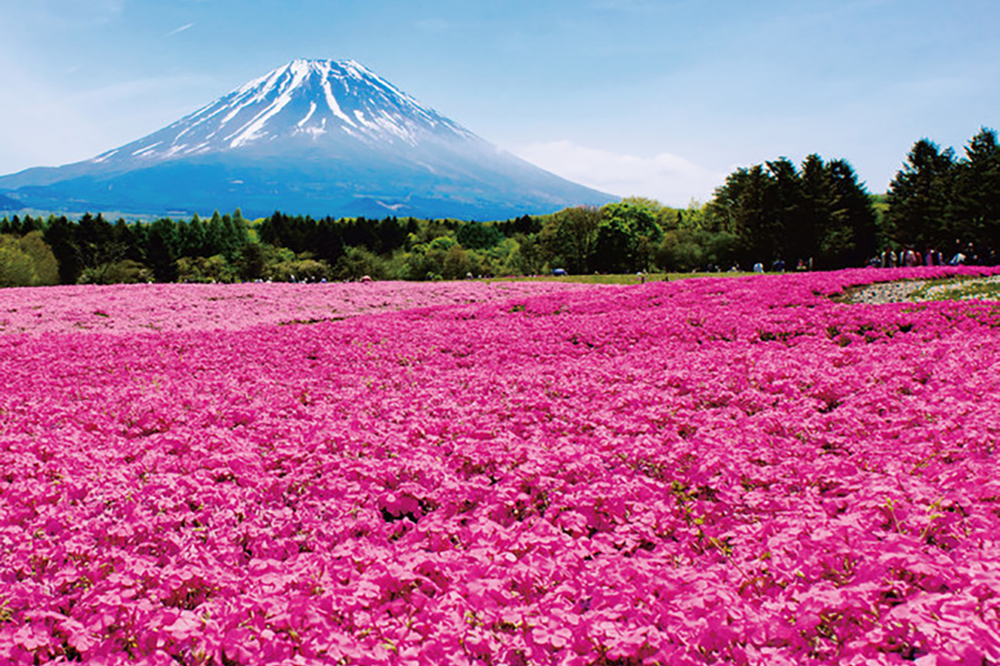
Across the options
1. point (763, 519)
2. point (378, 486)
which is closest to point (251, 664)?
point (378, 486)

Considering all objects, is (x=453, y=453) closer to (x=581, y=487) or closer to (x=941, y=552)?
(x=581, y=487)

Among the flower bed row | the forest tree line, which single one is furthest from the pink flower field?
the forest tree line

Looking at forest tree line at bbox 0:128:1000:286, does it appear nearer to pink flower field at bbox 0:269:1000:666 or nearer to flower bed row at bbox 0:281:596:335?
flower bed row at bbox 0:281:596:335

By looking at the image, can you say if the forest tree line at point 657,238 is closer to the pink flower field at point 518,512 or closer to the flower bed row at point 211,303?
the flower bed row at point 211,303

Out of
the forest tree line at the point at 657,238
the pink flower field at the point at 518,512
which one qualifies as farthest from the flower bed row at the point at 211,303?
the forest tree line at the point at 657,238

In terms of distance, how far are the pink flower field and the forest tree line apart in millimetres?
53193

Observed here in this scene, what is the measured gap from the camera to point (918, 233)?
84.2 m

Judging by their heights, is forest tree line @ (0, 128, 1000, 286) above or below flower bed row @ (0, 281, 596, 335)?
above

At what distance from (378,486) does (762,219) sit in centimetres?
9031

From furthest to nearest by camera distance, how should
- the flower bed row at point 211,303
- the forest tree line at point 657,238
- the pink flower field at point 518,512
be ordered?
the forest tree line at point 657,238 → the flower bed row at point 211,303 → the pink flower field at point 518,512

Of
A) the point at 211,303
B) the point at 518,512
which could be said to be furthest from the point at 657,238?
the point at 518,512

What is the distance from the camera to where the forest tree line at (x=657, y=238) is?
77.3m

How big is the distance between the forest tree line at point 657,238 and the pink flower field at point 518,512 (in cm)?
5319

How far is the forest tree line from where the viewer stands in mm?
77312
